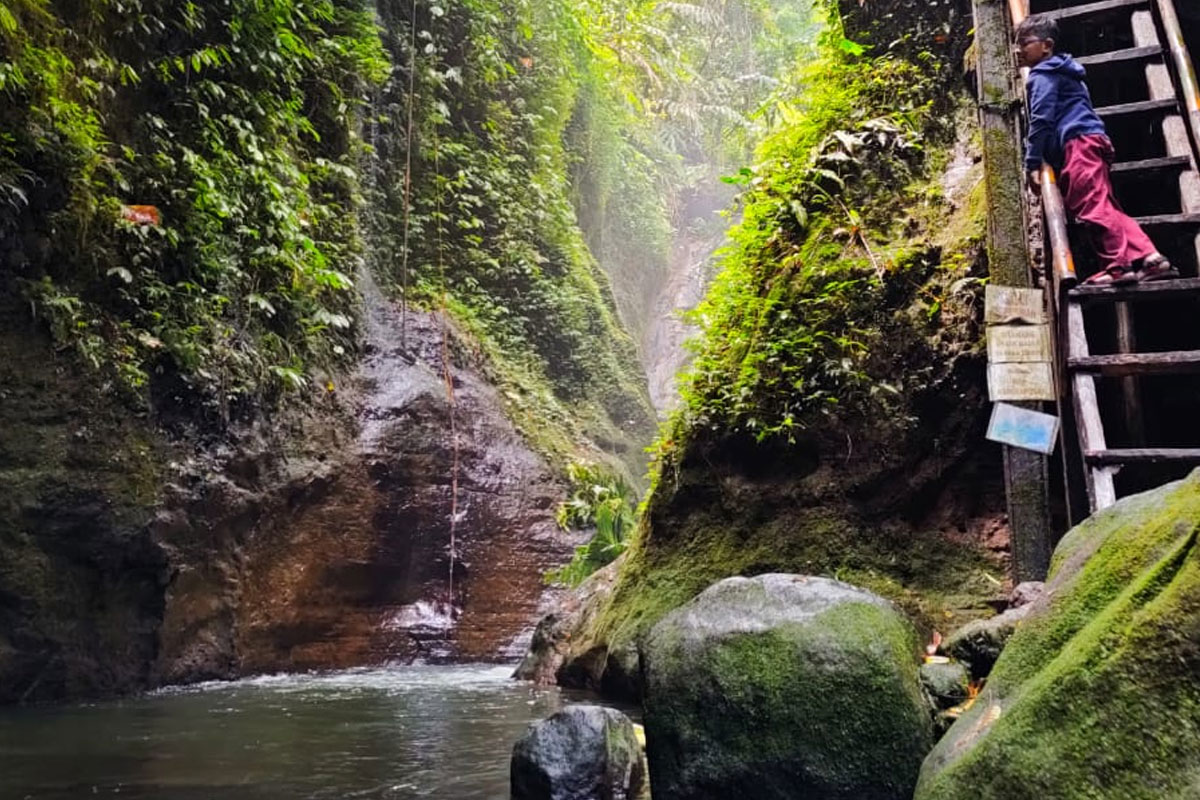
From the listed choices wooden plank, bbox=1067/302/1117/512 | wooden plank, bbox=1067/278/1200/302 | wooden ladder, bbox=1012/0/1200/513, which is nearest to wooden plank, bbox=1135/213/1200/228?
wooden ladder, bbox=1012/0/1200/513

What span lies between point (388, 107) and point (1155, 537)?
12.8 metres

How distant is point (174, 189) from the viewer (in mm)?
8188

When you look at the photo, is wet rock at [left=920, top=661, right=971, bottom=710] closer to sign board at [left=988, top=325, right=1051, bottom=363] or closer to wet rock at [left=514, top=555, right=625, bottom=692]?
sign board at [left=988, top=325, right=1051, bottom=363]

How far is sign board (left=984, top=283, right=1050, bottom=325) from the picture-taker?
16.6 feet

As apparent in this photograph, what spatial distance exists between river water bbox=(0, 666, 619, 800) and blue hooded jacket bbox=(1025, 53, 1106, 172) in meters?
4.64

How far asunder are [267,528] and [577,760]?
5778 millimetres

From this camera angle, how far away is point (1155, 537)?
2.42 meters

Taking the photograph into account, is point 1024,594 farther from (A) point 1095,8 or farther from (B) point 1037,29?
(A) point 1095,8

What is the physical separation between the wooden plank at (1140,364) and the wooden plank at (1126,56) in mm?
2717

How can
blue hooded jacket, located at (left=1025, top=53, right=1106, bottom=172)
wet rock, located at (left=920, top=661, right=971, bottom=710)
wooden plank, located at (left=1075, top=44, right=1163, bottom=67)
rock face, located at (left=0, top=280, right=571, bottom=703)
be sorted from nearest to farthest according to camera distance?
wet rock, located at (left=920, top=661, right=971, bottom=710)
blue hooded jacket, located at (left=1025, top=53, right=1106, bottom=172)
wooden plank, located at (left=1075, top=44, right=1163, bottom=67)
rock face, located at (left=0, top=280, right=571, bottom=703)

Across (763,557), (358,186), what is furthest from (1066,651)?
(358,186)

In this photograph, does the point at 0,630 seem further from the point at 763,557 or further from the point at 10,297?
the point at 763,557

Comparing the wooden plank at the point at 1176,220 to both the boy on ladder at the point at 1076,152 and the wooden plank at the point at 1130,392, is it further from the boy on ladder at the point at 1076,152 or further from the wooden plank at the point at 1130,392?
the wooden plank at the point at 1130,392

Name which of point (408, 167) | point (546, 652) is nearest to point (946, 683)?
point (546, 652)
